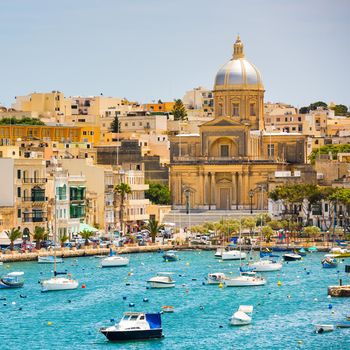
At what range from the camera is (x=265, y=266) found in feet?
343

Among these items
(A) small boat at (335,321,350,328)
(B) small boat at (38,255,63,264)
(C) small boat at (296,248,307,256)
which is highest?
(C) small boat at (296,248,307,256)

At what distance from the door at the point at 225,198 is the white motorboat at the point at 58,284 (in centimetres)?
5309

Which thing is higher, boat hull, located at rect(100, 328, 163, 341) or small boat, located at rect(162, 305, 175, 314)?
small boat, located at rect(162, 305, 175, 314)

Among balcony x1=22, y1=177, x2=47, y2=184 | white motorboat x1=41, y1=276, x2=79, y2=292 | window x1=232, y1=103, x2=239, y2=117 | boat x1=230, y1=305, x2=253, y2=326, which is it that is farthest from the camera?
window x1=232, y1=103, x2=239, y2=117

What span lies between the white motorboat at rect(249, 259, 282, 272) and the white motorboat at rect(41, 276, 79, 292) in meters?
13.0

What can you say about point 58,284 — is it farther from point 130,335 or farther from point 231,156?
point 231,156

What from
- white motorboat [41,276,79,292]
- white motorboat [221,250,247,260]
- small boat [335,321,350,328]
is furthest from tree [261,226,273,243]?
small boat [335,321,350,328]

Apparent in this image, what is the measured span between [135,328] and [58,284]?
19.7 m

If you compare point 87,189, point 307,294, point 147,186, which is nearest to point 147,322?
point 307,294

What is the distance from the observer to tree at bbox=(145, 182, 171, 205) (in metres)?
148

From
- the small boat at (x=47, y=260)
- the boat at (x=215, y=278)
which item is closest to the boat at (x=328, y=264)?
the boat at (x=215, y=278)

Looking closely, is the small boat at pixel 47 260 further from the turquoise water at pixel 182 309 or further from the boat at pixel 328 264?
the boat at pixel 328 264

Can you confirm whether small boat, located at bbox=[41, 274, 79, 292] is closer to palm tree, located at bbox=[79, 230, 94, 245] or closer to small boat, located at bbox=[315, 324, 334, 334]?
small boat, located at bbox=[315, 324, 334, 334]

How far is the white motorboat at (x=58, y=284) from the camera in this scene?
93.9 metres
